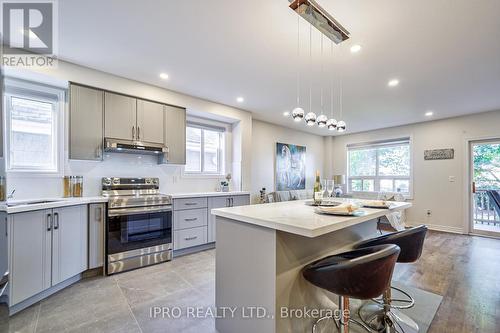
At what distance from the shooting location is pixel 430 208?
17.5 feet

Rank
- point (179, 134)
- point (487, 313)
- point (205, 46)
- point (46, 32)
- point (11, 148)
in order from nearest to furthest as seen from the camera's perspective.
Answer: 1. point (487, 313)
2. point (46, 32)
3. point (205, 46)
4. point (11, 148)
5. point (179, 134)

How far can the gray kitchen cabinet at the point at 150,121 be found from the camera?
10.9 ft

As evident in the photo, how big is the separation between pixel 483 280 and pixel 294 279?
276 centimetres

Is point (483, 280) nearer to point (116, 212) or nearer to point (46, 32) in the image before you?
point (116, 212)

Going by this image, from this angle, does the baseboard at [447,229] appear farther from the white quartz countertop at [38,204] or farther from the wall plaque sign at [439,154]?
the white quartz countertop at [38,204]

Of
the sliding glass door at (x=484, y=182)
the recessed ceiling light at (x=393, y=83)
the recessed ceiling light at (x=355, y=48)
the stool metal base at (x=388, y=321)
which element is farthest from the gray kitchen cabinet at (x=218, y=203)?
the sliding glass door at (x=484, y=182)

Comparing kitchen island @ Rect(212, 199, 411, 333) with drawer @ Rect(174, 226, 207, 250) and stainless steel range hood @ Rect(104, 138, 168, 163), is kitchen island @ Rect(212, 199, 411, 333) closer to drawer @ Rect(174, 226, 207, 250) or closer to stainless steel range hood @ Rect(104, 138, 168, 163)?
drawer @ Rect(174, 226, 207, 250)

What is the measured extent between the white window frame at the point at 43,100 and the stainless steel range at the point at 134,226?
61 centimetres

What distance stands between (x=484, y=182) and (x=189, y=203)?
606 centimetres

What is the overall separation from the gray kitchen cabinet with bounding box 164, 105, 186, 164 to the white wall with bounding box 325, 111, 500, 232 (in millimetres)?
5412

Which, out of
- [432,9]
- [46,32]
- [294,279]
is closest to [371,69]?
[432,9]

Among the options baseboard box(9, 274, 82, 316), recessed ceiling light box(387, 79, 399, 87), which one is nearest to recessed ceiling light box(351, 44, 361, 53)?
recessed ceiling light box(387, 79, 399, 87)

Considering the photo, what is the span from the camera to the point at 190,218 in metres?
3.56

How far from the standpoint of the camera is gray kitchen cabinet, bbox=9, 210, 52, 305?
77.8 inches
